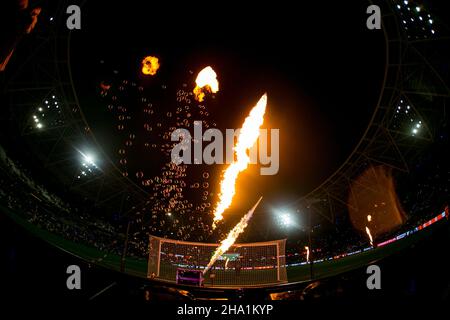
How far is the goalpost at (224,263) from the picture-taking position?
13023mm

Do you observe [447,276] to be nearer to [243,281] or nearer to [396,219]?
[243,281]

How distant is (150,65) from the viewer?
15.7 m

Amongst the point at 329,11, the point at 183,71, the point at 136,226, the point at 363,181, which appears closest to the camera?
the point at 329,11

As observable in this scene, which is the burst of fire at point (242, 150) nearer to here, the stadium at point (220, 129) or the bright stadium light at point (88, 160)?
the stadium at point (220, 129)

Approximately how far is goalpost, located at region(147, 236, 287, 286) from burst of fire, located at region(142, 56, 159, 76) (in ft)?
24.7

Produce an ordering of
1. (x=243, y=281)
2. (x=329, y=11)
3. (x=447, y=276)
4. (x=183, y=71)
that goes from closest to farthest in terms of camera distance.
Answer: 1. (x=447, y=276)
2. (x=243, y=281)
3. (x=329, y=11)
4. (x=183, y=71)

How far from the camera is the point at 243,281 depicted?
1285cm

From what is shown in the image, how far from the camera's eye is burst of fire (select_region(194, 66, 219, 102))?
16.0 meters

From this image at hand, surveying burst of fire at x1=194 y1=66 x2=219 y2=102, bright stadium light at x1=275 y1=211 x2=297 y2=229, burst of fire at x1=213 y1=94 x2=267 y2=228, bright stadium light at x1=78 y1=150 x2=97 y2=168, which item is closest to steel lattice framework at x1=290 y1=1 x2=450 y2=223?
bright stadium light at x1=275 y1=211 x2=297 y2=229

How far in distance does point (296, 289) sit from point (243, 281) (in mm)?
2838

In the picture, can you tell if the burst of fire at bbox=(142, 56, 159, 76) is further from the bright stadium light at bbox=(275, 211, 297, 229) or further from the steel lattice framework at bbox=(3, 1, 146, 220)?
the bright stadium light at bbox=(275, 211, 297, 229)

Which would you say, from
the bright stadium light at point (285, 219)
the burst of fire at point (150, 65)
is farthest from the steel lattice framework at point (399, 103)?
the burst of fire at point (150, 65)

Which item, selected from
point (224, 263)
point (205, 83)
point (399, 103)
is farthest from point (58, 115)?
point (399, 103)
